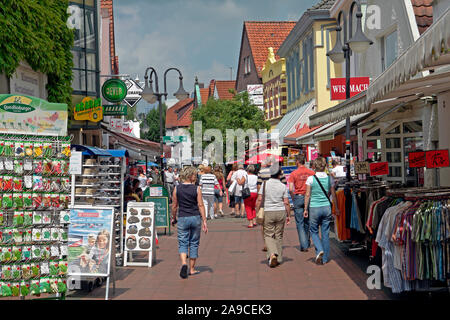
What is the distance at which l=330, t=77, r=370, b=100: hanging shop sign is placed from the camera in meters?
16.6

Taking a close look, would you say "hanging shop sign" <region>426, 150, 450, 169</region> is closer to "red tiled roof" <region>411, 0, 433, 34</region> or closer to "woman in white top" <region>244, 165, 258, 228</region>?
"red tiled roof" <region>411, 0, 433, 34</region>

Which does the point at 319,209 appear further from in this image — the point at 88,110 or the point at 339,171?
the point at 88,110

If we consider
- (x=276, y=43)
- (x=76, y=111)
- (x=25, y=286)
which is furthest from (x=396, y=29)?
(x=276, y=43)

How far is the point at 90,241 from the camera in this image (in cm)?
854

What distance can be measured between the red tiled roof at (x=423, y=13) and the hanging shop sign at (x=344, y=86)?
1.90 m

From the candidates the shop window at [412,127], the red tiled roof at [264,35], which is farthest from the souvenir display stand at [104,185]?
the red tiled roof at [264,35]

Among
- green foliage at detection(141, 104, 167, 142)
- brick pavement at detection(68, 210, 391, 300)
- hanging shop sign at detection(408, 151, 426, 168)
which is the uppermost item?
green foliage at detection(141, 104, 167, 142)

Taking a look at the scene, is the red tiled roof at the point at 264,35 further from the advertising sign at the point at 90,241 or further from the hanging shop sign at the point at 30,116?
the hanging shop sign at the point at 30,116

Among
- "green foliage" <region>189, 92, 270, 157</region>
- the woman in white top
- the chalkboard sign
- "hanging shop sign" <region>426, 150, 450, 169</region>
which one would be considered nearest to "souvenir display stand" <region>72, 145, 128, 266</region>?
the chalkboard sign

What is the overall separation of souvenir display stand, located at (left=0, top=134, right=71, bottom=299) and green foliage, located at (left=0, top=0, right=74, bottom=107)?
5.92 metres

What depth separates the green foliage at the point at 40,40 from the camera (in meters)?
13.2

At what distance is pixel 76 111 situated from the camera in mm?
20688

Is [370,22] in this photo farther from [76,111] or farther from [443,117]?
[76,111]
